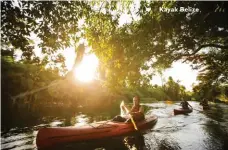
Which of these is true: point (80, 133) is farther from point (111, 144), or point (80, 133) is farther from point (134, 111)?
point (134, 111)

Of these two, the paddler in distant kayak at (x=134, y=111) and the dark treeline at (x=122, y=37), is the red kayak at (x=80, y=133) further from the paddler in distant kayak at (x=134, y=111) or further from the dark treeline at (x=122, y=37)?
the dark treeline at (x=122, y=37)

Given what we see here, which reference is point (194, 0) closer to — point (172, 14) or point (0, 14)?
point (172, 14)

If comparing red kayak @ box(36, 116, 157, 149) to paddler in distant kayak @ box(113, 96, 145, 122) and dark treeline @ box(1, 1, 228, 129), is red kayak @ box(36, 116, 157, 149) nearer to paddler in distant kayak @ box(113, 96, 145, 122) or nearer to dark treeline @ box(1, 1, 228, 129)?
Answer: paddler in distant kayak @ box(113, 96, 145, 122)

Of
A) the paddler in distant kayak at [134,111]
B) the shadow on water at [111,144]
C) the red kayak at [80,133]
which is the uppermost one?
the paddler in distant kayak at [134,111]

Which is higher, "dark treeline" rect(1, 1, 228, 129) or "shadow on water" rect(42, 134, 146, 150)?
"dark treeline" rect(1, 1, 228, 129)

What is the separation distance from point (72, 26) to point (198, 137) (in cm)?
1080

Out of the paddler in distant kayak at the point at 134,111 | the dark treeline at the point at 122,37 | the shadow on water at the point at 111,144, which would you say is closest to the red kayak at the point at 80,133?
the shadow on water at the point at 111,144

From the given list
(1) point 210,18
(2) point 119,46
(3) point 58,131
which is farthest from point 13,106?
(1) point 210,18

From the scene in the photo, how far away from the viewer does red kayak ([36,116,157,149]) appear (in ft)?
33.5

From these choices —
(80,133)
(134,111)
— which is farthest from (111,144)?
(134,111)

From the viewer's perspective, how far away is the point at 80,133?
11062mm

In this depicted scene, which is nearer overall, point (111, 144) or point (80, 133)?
point (80, 133)

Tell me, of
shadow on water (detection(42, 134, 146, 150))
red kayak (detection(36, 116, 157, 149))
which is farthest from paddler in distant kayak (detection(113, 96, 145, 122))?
shadow on water (detection(42, 134, 146, 150))

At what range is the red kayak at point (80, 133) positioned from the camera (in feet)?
33.5
